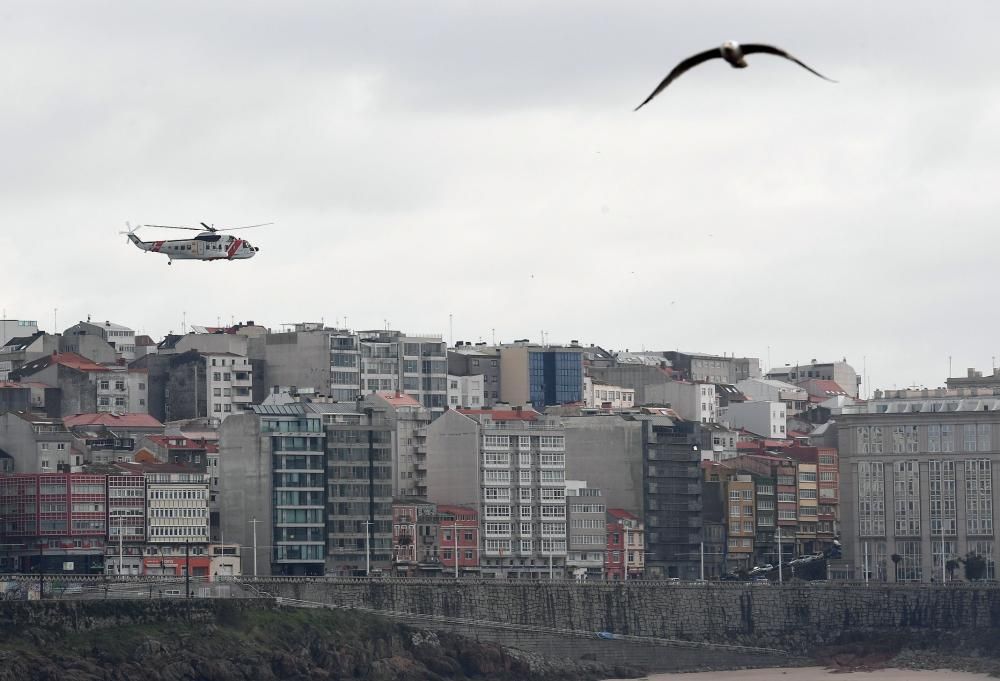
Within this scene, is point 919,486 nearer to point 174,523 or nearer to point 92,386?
point 174,523

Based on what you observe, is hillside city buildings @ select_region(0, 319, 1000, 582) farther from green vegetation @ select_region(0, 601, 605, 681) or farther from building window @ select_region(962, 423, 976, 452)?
green vegetation @ select_region(0, 601, 605, 681)

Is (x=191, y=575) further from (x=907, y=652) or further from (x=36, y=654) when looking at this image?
(x=907, y=652)

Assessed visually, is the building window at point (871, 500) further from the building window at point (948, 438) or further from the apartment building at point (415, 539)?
the apartment building at point (415, 539)

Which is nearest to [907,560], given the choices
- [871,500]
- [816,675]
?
[871,500]

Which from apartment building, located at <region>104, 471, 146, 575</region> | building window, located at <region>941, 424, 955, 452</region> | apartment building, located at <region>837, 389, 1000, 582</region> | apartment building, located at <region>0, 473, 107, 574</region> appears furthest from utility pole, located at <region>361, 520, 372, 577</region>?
building window, located at <region>941, 424, 955, 452</region>

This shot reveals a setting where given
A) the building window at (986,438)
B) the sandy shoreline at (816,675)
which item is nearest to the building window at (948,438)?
the building window at (986,438)

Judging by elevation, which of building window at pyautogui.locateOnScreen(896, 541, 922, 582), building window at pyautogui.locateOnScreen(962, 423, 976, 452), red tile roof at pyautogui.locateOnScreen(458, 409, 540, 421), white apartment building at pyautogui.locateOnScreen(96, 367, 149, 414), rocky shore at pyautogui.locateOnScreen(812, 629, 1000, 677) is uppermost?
white apartment building at pyautogui.locateOnScreen(96, 367, 149, 414)
